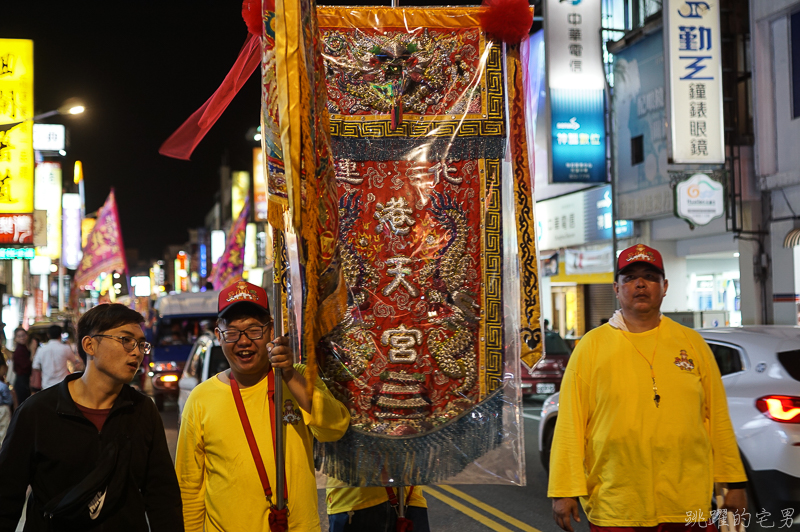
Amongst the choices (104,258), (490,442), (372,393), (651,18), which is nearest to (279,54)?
(372,393)

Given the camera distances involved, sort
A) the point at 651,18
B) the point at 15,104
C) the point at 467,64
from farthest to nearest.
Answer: the point at 651,18
the point at 15,104
the point at 467,64

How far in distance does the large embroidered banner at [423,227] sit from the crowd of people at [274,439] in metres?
0.43

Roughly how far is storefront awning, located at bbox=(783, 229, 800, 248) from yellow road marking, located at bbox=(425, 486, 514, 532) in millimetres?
10617

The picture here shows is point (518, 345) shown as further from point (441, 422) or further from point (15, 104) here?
point (15, 104)

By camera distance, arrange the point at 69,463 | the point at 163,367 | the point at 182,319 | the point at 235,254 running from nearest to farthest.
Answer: the point at 69,463 → the point at 163,367 → the point at 182,319 → the point at 235,254

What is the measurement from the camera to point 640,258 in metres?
3.71

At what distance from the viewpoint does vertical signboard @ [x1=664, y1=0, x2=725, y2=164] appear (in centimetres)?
1563

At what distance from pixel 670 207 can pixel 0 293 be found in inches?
1117

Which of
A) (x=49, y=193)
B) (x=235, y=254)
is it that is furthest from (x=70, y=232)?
(x=235, y=254)

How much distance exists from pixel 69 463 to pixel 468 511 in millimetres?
5440

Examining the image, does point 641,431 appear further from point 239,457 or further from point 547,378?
point 547,378

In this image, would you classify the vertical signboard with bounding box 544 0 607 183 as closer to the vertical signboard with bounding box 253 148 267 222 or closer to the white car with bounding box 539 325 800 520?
the white car with bounding box 539 325 800 520

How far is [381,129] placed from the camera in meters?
4.06

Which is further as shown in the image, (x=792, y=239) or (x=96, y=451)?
(x=792, y=239)
